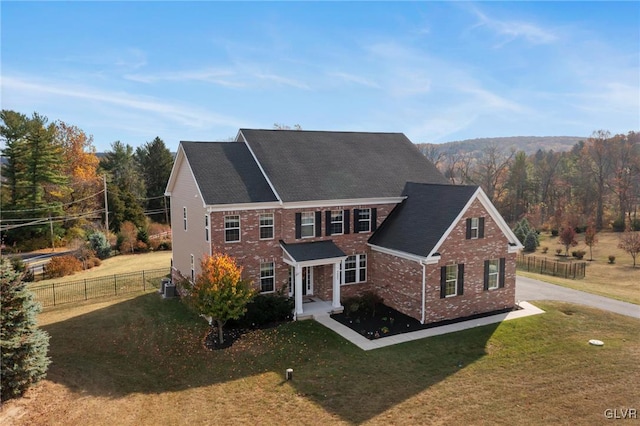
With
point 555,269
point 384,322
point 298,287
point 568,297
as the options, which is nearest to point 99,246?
point 298,287

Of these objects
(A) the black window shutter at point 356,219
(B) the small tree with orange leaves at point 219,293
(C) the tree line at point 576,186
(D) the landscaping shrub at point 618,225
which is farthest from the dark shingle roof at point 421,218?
(D) the landscaping shrub at point 618,225

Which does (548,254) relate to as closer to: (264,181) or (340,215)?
(340,215)

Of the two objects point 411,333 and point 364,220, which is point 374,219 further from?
point 411,333

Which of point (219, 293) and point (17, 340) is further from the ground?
point (219, 293)

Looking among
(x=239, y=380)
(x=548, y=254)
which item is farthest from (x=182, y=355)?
(x=548, y=254)

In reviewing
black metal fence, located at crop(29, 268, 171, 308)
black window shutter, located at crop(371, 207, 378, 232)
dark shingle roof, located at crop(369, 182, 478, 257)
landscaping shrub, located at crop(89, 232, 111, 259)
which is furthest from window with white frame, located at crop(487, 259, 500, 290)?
landscaping shrub, located at crop(89, 232, 111, 259)

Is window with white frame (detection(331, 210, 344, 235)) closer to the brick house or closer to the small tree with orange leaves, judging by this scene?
the brick house
